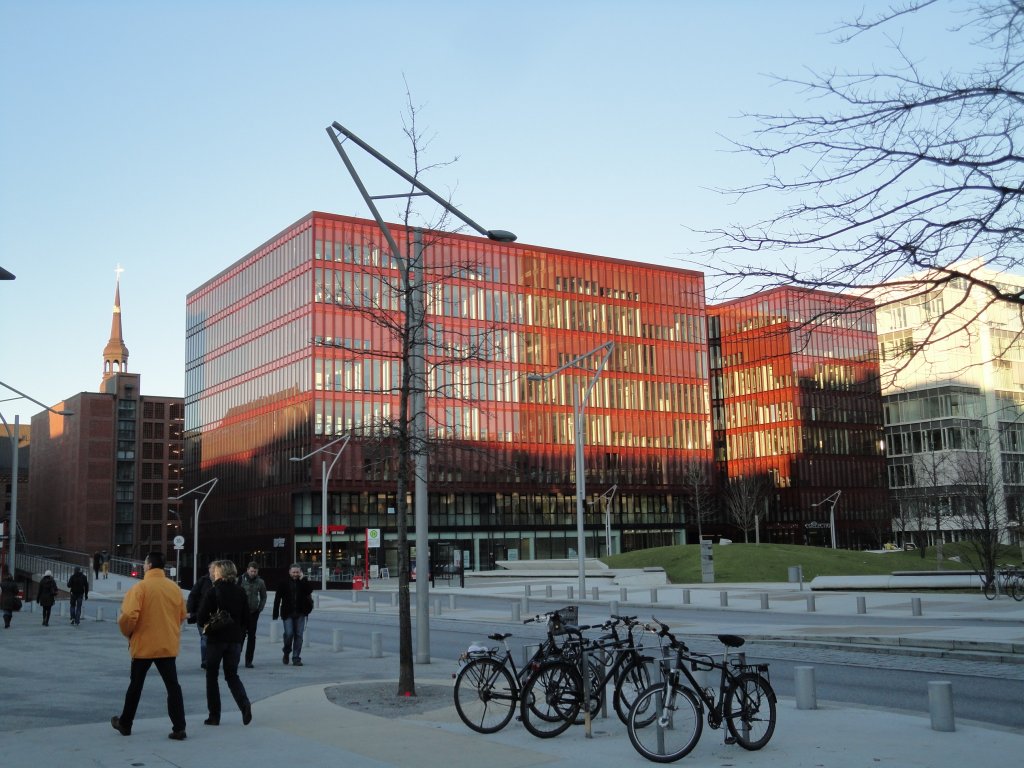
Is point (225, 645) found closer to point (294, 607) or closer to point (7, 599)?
point (294, 607)

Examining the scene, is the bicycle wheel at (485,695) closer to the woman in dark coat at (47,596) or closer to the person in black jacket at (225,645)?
the person in black jacket at (225,645)

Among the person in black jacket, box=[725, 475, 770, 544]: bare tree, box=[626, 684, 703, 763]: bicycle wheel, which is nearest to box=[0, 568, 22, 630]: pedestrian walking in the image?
the person in black jacket

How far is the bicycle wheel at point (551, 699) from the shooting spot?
10375 mm

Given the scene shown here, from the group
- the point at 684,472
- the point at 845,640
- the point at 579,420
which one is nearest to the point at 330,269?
the point at 684,472

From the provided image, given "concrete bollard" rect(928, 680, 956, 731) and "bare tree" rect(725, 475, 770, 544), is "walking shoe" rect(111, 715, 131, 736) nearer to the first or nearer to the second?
"concrete bollard" rect(928, 680, 956, 731)

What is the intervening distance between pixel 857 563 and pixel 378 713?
170 ft

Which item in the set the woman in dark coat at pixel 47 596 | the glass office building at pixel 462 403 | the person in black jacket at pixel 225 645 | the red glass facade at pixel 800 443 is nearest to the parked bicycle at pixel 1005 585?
the person in black jacket at pixel 225 645

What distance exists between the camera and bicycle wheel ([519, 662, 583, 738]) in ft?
34.0

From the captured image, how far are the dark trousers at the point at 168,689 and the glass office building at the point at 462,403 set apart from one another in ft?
215

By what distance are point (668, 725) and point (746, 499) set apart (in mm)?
89255

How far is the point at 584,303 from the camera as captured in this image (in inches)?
3821

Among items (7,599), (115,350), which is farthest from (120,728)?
(115,350)

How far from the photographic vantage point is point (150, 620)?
1040cm

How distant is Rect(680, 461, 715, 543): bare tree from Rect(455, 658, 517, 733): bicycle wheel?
8846 cm
